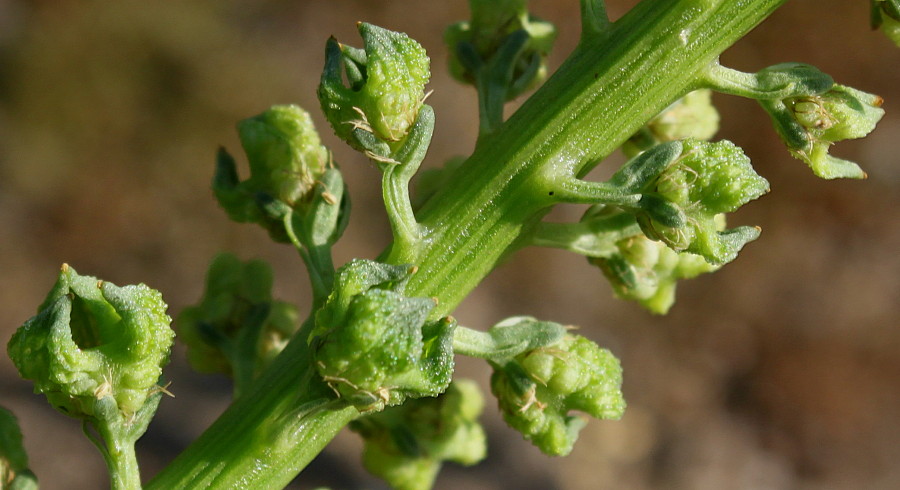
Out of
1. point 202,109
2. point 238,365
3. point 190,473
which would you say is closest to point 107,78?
point 202,109

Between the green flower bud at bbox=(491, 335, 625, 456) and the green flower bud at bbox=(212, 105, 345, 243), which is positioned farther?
the green flower bud at bbox=(212, 105, 345, 243)

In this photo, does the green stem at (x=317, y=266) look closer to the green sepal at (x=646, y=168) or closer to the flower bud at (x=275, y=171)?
the flower bud at (x=275, y=171)

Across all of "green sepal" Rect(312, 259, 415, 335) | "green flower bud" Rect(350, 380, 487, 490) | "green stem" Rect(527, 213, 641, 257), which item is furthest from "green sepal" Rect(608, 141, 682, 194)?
"green flower bud" Rect(350, 380, 487, 490)

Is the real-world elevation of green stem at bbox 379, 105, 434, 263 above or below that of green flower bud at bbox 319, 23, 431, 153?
→ below

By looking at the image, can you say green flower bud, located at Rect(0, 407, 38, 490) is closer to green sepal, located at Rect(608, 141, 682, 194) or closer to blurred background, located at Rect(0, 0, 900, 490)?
green sepal, located at Rect(608, 141, 682, 194)

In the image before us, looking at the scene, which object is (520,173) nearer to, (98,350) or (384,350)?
(384,350)

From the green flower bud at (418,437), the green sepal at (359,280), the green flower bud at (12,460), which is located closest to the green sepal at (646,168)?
the green sepal at (359,280)

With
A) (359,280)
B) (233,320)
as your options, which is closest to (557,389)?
(359,280)
